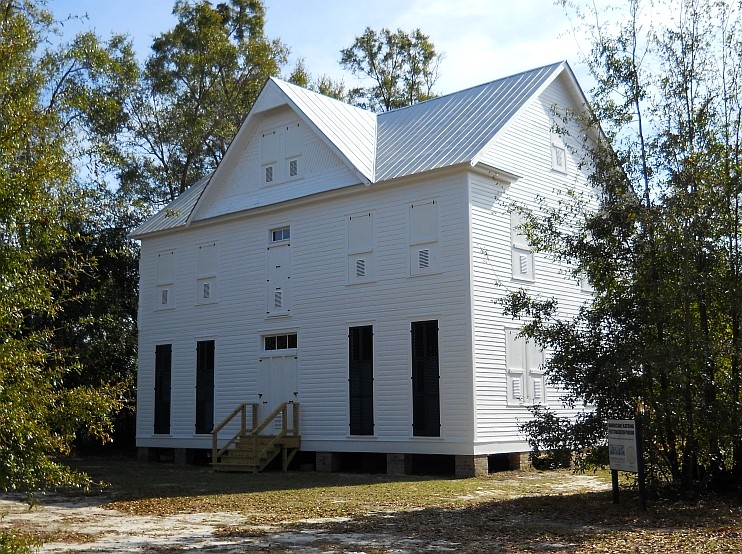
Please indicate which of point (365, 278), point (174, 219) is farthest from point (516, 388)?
point (174, 219)

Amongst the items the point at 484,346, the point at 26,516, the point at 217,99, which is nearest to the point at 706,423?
the point at 484,346

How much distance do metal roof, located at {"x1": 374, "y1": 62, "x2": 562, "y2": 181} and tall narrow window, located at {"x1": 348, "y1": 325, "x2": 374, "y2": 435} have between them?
12.5 ft

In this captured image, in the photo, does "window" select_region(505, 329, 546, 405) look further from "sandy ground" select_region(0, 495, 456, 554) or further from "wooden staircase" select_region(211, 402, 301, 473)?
"sandy ground" select_region(0, 495, 456, 554)

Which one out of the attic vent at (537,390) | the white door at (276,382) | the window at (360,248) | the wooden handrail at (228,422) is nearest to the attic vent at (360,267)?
the window at (360,248)

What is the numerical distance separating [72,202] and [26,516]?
19.4ft

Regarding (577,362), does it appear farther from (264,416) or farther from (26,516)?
(264,416)

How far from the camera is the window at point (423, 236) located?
786 inches

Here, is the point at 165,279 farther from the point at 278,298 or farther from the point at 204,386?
the point at 278,298

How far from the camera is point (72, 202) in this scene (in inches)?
393

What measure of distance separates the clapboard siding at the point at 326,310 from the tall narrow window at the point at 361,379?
197mm

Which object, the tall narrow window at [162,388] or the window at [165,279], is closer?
the tall narrow window at [162,388]

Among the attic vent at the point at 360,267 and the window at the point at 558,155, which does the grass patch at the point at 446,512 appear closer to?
the attic vent at the point at 360,267

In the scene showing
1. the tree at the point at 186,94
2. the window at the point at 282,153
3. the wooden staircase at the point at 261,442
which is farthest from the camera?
the tree at the point at 186,94

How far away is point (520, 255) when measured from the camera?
68.8 feet
